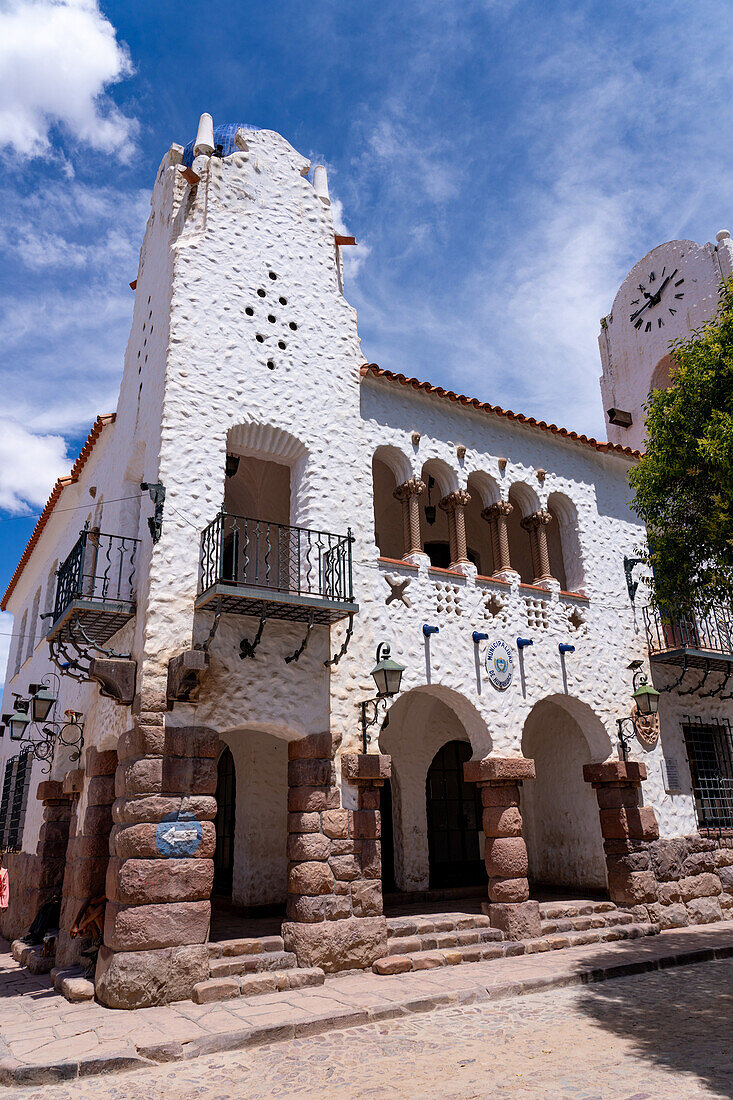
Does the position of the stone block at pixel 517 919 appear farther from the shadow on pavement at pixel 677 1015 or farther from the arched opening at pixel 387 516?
the arched opening at pixel 387 516

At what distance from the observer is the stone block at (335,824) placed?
8.50 m

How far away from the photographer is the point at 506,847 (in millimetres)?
9836

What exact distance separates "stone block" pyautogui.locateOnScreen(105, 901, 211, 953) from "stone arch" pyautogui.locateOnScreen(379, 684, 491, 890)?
476cm

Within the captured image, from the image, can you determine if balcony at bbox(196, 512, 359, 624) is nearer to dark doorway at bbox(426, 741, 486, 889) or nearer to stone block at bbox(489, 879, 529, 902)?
stone block at bbox(489, 879, 529, 902)

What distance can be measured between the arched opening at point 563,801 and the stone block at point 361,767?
3877 millimetres

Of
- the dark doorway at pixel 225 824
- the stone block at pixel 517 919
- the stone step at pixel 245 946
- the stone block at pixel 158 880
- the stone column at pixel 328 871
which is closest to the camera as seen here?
the stone block at pixel 158 880

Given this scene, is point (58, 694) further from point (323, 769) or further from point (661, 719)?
point (661, 719)

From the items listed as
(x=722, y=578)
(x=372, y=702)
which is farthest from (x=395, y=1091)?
(x=722, y=578)

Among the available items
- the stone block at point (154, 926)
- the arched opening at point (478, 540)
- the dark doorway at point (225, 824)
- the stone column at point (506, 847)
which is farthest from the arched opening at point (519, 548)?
the stone block at point (154, 926)

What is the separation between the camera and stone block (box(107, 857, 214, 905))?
283 inches

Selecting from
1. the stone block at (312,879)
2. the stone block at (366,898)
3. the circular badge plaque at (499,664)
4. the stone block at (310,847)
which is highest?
the circular badge plaque at (499,664)

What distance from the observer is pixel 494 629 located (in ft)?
35.9

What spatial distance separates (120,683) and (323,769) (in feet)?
8.26

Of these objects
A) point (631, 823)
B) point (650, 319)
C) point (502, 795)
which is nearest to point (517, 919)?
point (502, 795)
